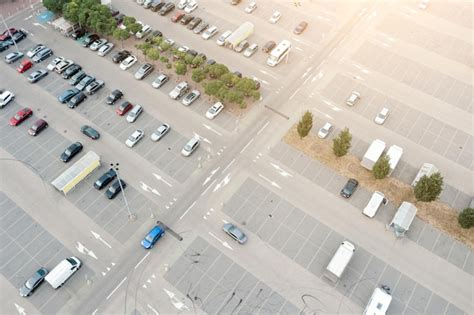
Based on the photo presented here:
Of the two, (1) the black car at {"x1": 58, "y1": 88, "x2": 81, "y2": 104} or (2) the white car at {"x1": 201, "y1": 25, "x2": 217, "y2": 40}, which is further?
(2) the white car at {"x1": 201, "y1": 25, "x2": 217, "y2": 40}

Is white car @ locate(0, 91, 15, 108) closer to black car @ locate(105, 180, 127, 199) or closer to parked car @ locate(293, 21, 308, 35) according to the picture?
black car @ locate(105, 180, 127, 199)

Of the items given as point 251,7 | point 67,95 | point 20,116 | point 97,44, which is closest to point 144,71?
point 97,44

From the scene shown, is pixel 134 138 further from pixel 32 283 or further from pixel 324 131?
pixel 324 131

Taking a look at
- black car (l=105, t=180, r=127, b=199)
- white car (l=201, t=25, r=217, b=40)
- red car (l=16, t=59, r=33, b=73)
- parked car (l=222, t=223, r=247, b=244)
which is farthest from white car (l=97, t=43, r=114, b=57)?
parked car (l=222, t=223, r=247, b=244)

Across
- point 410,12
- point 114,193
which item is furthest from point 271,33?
point 114,193

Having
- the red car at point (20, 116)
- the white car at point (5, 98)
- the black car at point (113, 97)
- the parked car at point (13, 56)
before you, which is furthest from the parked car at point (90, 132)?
the parked car at point (13, 56)

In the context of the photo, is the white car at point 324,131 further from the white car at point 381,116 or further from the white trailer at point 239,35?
the white trailer at point 239,35
